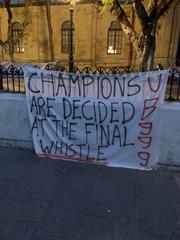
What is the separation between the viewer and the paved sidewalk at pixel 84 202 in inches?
122

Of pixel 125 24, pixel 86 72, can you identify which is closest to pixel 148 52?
→ pixel 125 24

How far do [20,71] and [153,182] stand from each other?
3.28 meters

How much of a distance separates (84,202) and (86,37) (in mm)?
20598

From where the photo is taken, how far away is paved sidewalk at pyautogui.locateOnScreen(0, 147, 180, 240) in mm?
3094

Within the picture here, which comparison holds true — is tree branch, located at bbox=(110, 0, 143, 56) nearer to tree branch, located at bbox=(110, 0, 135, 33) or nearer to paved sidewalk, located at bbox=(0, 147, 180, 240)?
tree branch, located at bbox=(110, 0, 135, 33)

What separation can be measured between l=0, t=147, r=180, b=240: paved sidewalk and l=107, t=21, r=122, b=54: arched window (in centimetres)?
1864

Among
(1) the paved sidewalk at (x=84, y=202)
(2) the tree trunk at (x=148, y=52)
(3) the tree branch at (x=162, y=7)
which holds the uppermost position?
(3) the tree branch at (x=162, y=7)

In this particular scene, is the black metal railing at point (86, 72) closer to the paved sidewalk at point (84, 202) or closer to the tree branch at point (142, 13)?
the paved sidewalk at point (84, 202)

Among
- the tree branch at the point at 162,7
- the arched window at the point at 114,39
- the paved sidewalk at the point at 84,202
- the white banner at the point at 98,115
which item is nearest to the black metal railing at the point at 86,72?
the white banner at the point at 98,115

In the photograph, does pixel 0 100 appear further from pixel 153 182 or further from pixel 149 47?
pixel 149 47

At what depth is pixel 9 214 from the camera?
132 inches

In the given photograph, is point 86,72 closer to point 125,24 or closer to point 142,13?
point 142,13

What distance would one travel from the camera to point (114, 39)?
22.0 m

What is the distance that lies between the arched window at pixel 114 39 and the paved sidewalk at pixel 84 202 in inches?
734
